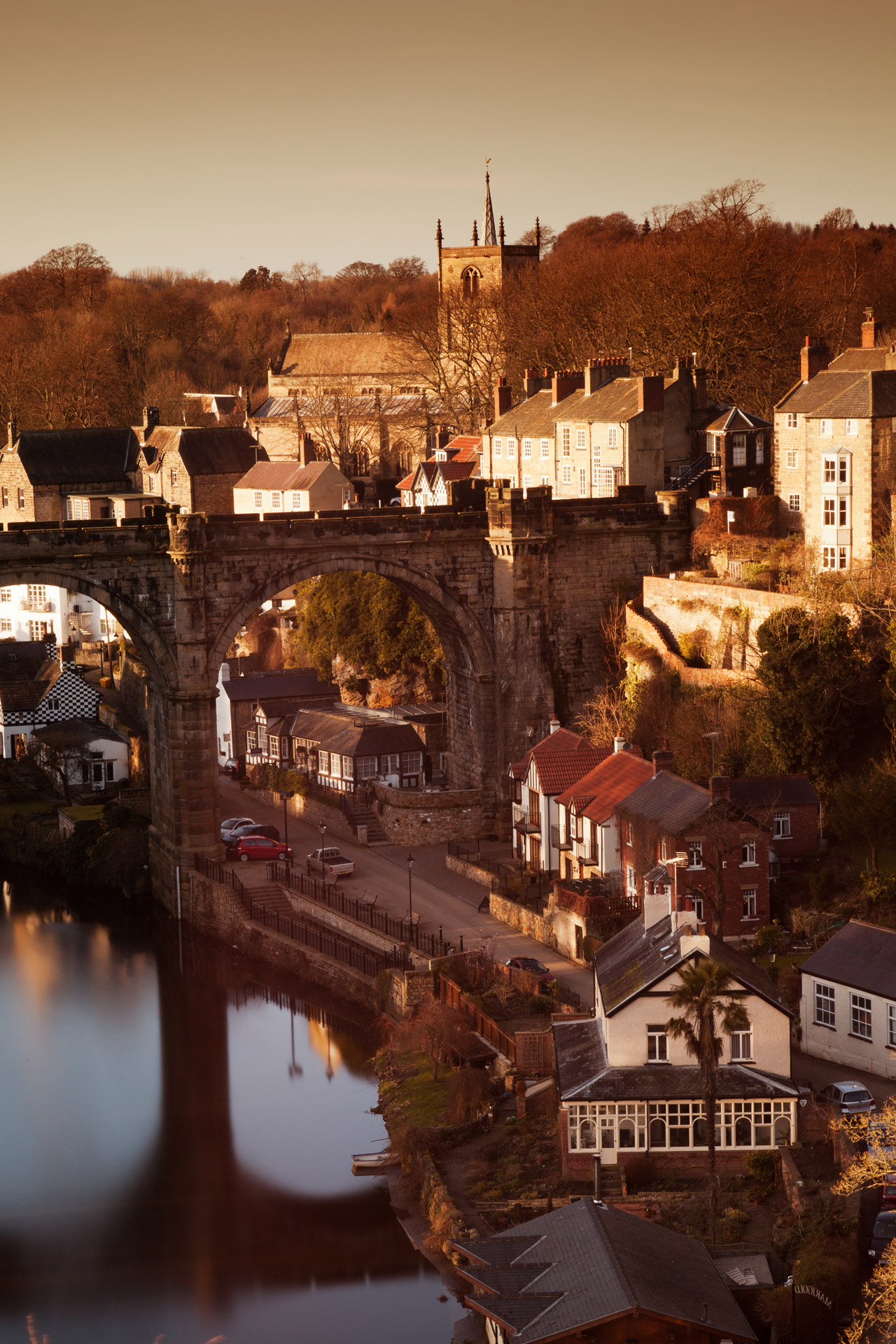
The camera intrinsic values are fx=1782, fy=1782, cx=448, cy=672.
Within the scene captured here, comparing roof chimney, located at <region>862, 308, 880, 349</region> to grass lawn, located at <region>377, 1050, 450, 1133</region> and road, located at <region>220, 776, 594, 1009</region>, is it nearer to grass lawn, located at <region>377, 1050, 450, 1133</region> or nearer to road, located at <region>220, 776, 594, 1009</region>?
road, located at <region>220, 776, 594, 1009</region>

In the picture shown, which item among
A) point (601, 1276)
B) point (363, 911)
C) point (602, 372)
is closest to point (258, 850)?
point (363, 911)

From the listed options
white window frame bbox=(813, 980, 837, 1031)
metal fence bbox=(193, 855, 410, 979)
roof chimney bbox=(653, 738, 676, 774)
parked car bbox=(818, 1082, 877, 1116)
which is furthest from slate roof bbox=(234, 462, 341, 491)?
parked car bbox=(818, 1082, 877, 1116)

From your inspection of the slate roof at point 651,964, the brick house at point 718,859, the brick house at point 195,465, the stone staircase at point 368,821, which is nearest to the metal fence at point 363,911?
the stone staircase at point 368,821

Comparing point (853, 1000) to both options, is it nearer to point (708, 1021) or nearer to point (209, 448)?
point (708, 1021)

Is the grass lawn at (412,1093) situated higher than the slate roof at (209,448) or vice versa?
the slate roof at (209,448)

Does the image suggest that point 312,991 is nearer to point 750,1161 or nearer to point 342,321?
point 750,1161

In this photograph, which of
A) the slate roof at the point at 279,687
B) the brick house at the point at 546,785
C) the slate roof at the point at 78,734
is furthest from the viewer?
the slate roof at the point at 279,687

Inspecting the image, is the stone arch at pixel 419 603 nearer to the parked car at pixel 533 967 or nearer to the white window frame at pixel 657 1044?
the parked car at pixel 533 967
